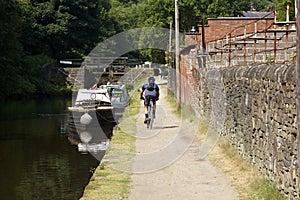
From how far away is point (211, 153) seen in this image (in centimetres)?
1499

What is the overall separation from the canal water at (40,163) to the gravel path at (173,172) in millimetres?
2093

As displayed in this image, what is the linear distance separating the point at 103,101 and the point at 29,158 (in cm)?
1173

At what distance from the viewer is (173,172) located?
12.9m

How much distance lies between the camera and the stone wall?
345 inches

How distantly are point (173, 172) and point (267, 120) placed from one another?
3.05 metres

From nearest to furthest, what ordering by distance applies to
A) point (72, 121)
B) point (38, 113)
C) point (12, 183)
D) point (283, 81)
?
point (283, 81), point (12, 183), point (72, 121), point (38, 113)

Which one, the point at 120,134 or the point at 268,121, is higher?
the point at 268,121

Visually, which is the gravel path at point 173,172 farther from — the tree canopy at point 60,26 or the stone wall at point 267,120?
the tree canopy at point 60,26

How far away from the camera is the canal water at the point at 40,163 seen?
15.9 metres

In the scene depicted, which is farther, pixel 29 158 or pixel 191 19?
pixel 191 19

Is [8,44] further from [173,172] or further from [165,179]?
[165,179]

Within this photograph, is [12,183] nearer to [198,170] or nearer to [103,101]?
[198,170]

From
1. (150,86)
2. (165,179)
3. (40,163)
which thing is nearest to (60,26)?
(40,163)

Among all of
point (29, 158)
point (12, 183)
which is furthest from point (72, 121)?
point (12, 183)
